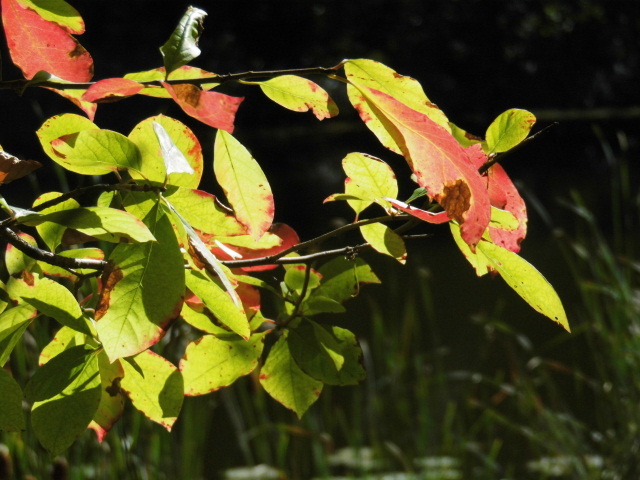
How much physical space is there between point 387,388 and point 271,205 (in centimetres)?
175

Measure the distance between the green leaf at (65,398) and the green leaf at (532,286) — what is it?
0.16 meters

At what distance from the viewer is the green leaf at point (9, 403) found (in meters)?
0.29

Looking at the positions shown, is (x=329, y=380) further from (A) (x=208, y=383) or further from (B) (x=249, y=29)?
(B) (x=249, y=29)

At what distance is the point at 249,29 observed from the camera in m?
8.30

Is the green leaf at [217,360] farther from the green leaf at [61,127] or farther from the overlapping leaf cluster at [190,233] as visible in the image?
the green leaf at [61,127]

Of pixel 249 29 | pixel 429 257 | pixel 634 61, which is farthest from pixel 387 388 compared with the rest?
pixel 634 61

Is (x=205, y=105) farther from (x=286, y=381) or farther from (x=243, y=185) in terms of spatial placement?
(x=286, y=381)

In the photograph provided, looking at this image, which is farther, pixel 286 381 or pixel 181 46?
pixel 286 381

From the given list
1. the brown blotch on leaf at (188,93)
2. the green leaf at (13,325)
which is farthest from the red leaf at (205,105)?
the green leaf at (13,325)

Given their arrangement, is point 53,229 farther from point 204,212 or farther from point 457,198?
point 457,198

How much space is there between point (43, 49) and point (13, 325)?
119mm

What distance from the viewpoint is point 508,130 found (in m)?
0.32

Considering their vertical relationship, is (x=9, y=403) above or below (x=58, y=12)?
below

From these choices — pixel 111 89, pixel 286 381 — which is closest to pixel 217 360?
pixel 286 381
